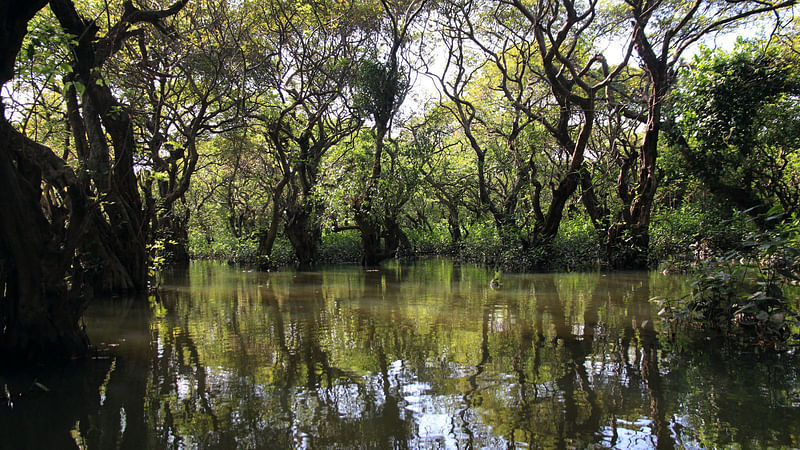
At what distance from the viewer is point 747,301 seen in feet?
17.2

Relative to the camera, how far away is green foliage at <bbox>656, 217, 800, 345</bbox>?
15.8 feet

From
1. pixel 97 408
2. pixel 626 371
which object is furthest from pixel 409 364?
pixel 97 408

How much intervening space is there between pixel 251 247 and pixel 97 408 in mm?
19444

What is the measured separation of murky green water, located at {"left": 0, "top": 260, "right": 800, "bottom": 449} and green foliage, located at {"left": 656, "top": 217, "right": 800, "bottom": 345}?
41 cm

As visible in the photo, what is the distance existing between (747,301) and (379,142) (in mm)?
11866

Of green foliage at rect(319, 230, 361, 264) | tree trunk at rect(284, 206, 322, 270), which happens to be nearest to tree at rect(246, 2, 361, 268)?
tree trunk at rect(284, 206, 322, 270)

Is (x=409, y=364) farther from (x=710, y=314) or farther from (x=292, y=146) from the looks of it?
(x=292, y=146)

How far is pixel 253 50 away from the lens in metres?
12.8

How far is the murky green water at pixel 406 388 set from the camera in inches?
120

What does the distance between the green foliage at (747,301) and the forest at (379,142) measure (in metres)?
0.03

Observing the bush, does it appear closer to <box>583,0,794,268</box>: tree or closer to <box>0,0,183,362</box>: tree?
<box>583,0,794,268</box>: tree

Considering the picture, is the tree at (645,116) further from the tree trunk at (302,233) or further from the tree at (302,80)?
the tree trunk at (302,233)

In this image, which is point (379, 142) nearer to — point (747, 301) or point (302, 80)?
point (302, 80)

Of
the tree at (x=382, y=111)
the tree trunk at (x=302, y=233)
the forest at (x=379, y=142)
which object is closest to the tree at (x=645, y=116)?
the forest at (x=379, y=142)
